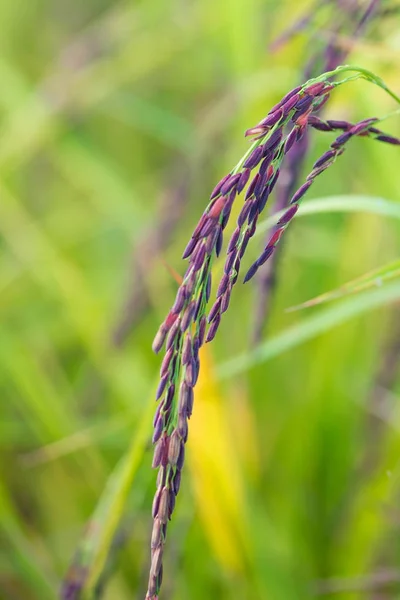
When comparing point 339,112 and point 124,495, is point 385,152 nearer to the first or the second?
point 339,112

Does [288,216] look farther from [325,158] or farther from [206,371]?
[206,371]

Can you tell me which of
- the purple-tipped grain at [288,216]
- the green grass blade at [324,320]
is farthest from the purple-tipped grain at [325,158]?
the green grass blade at [324,320]

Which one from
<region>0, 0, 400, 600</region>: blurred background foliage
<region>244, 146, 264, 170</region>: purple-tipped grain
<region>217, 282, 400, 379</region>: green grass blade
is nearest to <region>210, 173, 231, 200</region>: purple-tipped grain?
<region>244, 146, 264, 170</region>: purple-tipped grain

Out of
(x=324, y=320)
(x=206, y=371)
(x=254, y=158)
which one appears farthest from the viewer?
(x=206, y=371)

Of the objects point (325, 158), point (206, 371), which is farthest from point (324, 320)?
point (325, 158)

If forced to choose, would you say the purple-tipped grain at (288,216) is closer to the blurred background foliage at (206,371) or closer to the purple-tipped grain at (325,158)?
the purple-tipped grain at (325,158)

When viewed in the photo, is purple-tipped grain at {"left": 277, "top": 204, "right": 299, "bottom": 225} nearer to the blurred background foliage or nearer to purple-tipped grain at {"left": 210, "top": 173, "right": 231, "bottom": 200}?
purple-tipped grain at {"left": 210, "top": 173, "right": 231, "bottom": 200}

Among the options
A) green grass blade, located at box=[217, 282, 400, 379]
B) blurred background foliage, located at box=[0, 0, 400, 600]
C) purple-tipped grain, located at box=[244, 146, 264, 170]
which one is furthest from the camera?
blurred background foliage, located at box=[0, 0, 400, 600]

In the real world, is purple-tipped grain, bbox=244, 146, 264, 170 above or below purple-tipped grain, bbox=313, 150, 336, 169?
above

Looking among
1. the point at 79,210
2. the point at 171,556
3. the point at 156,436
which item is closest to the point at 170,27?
the point at 79,210

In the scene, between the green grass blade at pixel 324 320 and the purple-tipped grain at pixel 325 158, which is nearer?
the purple-tipped grain at pixel 325 158
